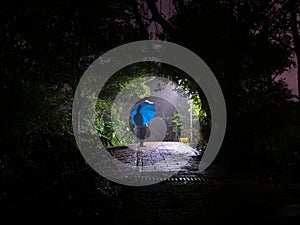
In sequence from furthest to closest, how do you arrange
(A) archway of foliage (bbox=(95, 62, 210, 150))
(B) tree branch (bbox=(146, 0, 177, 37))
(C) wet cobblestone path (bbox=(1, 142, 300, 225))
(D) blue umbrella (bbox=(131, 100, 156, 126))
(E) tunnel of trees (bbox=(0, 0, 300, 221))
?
(D) blue umbrella (bbox=(131, 100, 156, 126)), (A) archway of foliage (bbox=(95, 62, 210, 150)), (B) tree branch (bbox=(146, 0, 177, 37)), (E) tunnel of trees (bbox=(0, 0, 300, 221)), (C) wet cobblestone path (bbox=(1, 142, 300, 225))

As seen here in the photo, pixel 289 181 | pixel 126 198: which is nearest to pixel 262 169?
pixel 289 181

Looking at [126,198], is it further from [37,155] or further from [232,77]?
[232,77]

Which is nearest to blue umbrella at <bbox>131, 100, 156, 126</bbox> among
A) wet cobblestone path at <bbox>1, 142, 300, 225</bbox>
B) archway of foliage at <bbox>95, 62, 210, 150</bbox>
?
archway of foliage at <bbox>95, 62, 210, 150</bbox>

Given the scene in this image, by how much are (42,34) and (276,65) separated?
27.3ft

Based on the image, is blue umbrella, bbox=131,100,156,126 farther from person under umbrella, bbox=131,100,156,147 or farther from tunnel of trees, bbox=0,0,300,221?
tunnel of trees, bbox=0,0,300,221

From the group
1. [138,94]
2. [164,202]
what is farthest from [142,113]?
[164,202]

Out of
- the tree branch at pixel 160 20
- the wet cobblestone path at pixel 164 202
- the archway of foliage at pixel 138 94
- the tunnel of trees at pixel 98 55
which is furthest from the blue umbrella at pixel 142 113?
the wet cobblestone path at pixel 164 202

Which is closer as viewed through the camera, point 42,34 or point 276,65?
point 42,34

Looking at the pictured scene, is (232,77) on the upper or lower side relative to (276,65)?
lower

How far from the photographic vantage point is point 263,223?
4.26 meters

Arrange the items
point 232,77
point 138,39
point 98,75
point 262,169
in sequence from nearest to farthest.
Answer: point 262,169 < point 232,77 < point 138,39 < point 98,75

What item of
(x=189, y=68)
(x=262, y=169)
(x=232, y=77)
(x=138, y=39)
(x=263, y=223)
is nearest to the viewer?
(x=263, y=223)

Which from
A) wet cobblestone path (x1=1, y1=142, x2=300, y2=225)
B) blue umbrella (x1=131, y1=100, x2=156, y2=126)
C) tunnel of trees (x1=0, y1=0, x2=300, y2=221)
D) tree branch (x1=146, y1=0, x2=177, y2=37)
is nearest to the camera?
wet cobblestone path (x1=1, y1=142, x2=300, y2=225)

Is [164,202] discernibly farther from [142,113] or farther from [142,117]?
[142,113]
